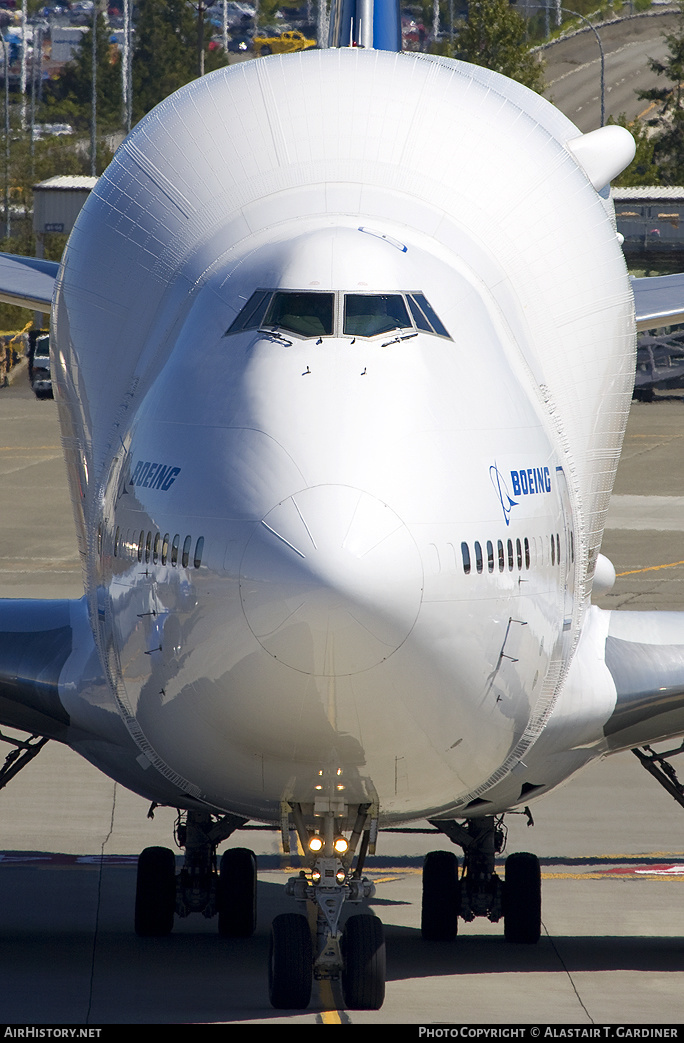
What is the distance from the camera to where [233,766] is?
10.7 metres

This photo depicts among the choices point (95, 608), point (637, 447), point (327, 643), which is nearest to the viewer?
point (327, 643)

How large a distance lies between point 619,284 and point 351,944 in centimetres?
610

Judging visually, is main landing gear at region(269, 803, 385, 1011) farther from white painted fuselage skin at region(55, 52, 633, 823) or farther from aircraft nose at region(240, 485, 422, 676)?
aircraft nose at region(240, 485, 422, 676)

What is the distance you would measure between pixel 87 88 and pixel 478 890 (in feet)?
535

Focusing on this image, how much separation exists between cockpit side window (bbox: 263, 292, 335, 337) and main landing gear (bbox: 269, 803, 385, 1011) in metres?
3.05

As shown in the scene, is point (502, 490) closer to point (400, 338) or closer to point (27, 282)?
point (400, 338)

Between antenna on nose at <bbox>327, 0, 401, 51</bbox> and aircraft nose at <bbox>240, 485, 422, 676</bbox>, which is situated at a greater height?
antenna on nose at <bbox>327, 0, 401, 51</bbox>

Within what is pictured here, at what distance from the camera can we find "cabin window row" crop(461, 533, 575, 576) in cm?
1026

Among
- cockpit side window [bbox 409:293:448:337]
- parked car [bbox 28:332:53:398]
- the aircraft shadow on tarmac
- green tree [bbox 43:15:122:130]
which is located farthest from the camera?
green tree [bbox 43:15:122:130]

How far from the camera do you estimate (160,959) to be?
14250 millimetres

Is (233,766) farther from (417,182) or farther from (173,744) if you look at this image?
(417,182)

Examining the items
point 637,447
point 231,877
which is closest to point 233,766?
point 231,877

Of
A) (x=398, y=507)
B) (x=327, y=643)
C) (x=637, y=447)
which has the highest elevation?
(x=398, y=507)

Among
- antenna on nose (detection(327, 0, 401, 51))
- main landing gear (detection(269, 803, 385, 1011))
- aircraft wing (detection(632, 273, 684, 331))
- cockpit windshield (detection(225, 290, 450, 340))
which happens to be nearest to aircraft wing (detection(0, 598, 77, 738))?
main landing gear (detection(269, 803, 385, 1011))
